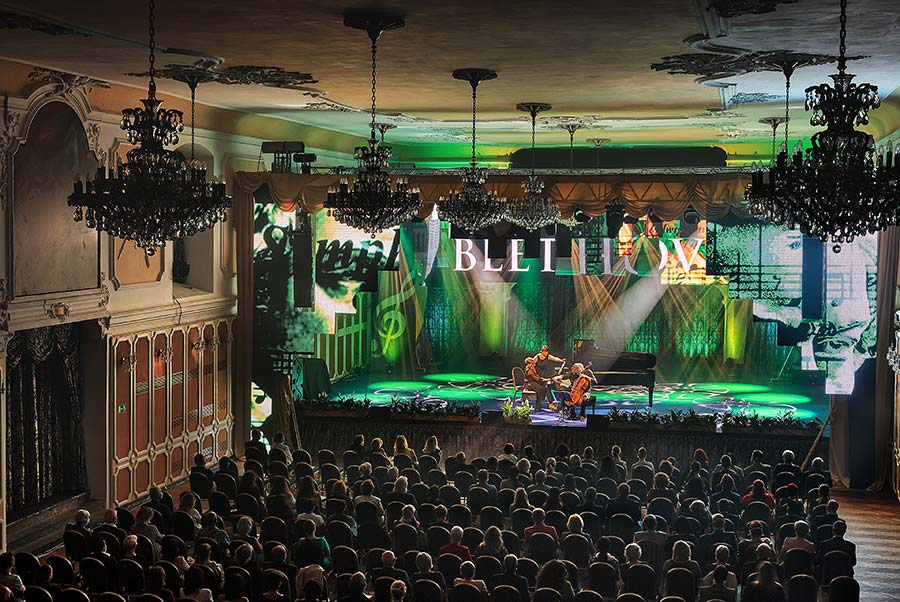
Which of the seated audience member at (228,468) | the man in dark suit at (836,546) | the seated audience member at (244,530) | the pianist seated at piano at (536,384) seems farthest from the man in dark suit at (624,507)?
the pianist seated at piano at (536,384)

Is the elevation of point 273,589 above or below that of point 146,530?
below

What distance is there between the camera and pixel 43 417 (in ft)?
49.9

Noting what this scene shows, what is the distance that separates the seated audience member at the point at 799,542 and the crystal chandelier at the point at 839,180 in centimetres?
546

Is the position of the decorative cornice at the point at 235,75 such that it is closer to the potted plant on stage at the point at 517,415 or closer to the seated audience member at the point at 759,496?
the seated audience member at the point at 759,496

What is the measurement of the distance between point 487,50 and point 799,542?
6.18m

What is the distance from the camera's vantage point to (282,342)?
20.7m

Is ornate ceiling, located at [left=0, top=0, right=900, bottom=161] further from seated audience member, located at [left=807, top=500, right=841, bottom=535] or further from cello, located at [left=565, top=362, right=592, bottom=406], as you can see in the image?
cello, located at [left=565, top=362, right=592, bottom=406]

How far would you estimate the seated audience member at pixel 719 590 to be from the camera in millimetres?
9719

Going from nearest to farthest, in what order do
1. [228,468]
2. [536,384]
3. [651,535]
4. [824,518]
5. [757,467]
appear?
[651,535]
[824,518]
[228,468]
[757,467]
[536,384]

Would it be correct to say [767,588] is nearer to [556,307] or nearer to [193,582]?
[193,582]

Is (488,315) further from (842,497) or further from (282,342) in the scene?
(842,497)

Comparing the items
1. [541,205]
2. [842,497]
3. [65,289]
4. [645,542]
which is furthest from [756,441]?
[65,289]

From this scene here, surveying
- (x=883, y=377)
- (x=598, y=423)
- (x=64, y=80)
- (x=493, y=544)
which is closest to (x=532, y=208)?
(x=598, y=423)

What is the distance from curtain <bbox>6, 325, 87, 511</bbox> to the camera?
47.2 ft
